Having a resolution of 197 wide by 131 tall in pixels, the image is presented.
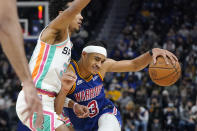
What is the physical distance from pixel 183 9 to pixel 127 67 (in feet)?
43.2

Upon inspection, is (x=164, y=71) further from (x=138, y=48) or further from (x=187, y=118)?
(x=138, y=48)

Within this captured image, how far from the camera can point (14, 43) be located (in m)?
1.73

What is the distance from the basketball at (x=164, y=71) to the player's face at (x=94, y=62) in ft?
1.96

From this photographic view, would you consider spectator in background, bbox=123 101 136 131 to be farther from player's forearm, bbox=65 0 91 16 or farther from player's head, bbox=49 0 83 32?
player's forearm, bbox=65 0 91 16

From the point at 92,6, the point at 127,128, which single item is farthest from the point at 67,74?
the point at 92,6

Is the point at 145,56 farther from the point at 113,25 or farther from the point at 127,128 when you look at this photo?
the point at 113,25

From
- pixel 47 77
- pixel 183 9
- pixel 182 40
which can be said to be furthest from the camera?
pixel 183 9

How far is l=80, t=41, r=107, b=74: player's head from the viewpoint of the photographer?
4.48 m

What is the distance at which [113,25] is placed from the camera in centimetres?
1869

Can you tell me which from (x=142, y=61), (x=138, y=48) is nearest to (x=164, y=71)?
(x=142, y=61)

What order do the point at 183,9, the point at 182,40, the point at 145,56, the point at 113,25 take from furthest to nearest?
the point at 113,25
the point at 183,9
the point at 182,40
the point at 145,56

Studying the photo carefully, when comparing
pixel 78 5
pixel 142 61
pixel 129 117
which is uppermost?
pixel 78 5

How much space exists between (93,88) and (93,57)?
15.0 inches

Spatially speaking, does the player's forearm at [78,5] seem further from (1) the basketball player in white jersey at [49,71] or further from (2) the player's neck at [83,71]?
(2) the player's neck at [83,71]
